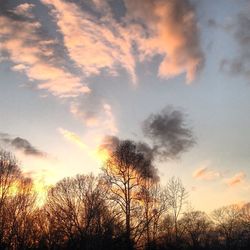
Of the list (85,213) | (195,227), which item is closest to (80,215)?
(85,213)

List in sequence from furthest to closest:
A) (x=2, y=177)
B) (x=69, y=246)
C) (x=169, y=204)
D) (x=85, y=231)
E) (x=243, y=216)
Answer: (x=243, y=216)
(x=169, y=204)
(x=69, y=246)
(x=85, y=231)
(x=2, y=177)

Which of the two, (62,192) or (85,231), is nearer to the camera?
(85,231)

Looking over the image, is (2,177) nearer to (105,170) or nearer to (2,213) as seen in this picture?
(2,213)

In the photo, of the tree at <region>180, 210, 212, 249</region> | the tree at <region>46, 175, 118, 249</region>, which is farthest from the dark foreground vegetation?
the tree at <region>180, 210, 212, 249</region>

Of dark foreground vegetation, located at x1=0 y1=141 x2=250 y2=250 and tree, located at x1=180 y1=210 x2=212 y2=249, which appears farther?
tree, located at x1=180 y1=210 x2=212 y2=249

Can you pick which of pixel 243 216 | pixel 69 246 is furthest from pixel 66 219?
pixel 243 216

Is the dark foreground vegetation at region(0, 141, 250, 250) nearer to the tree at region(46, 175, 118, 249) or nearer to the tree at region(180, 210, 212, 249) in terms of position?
the tree at region(46, 175, 118, 249)

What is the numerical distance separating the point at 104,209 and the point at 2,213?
1400 cm

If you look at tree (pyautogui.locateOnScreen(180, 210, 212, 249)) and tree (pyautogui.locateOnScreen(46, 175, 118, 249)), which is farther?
tree (pyautogui.locateOnScreen(180, 210, 212, 249))

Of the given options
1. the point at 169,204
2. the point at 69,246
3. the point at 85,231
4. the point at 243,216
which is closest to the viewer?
the point at 85,231

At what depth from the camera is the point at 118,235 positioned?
53.0 m

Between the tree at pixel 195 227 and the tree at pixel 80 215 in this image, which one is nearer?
the tree at pixel 80 215

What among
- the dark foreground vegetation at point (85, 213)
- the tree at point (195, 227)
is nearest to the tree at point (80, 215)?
the dark foreground vegetation at point (85, 213)

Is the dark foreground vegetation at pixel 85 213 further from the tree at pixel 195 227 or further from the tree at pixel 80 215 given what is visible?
the tree at pixel 195 227
